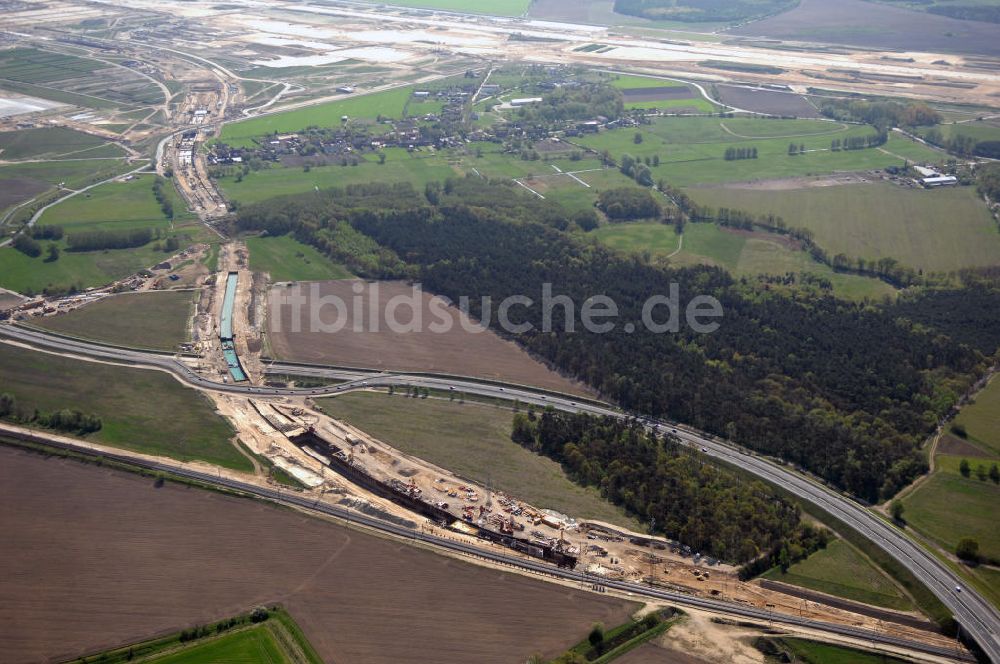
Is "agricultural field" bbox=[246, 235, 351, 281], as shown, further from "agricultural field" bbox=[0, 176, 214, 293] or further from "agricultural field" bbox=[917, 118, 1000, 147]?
"agricultural field" bbox=[917, 118, 1000, 147]

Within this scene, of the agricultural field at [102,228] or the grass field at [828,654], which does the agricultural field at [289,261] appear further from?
the grass field at [828,654]

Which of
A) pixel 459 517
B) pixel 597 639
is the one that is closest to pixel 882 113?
pixel 459 517

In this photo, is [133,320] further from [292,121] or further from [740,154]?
[740,154]

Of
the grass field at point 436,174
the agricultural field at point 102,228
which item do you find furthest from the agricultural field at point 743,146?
the agricultural field at point 102,228

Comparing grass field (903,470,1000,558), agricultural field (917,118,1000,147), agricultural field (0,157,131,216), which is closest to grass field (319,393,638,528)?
grass field (903,470,1000,558)

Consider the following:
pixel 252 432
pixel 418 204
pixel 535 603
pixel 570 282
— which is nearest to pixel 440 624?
pixel 535 603

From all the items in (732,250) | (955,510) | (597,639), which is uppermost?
(732,250)
